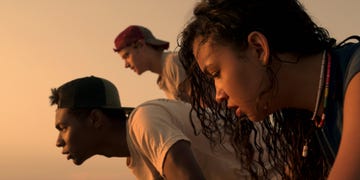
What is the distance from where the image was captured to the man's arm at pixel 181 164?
3.77 metres

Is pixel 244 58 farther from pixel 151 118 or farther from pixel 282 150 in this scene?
pixel 151 118

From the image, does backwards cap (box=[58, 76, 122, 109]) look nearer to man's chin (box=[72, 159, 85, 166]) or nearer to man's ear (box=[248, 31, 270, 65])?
man's chin (box=[72, 159, 85, 166])

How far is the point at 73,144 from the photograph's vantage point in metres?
→ 4.96

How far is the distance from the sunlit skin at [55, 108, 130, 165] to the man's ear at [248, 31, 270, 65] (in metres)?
2.45

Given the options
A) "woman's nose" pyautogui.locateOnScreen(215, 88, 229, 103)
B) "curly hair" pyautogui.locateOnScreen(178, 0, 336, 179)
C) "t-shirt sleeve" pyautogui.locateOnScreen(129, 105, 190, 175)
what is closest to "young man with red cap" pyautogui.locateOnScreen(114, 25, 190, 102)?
"t-shirt sleeve" pyautogui.locateOnScreen(129, 105, 190, 175)

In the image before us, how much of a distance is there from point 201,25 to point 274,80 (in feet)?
1.53

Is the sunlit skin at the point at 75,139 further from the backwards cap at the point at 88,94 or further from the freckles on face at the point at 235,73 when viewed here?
the freckles on face at the point at 235,73

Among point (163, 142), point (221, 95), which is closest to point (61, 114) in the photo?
point (163, 142)

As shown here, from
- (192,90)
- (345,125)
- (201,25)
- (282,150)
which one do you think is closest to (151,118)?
(192,90)

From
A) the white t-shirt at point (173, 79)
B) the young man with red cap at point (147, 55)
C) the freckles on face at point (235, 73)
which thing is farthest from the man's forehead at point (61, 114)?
the freckles on face at point (235, 73)

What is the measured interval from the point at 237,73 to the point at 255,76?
9 cm

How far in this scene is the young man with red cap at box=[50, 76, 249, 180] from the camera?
156 inches

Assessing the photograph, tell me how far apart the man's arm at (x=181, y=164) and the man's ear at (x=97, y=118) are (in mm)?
1145

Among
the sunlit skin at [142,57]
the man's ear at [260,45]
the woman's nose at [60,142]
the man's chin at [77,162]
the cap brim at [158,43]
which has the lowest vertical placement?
the man's chin at [77,162]
